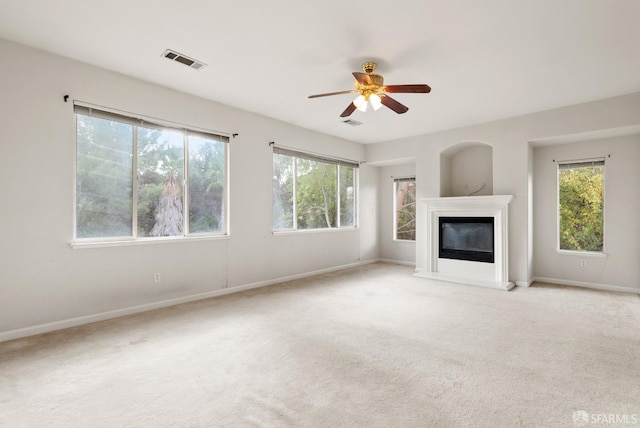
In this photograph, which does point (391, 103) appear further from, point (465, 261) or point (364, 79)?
point (465, 261)

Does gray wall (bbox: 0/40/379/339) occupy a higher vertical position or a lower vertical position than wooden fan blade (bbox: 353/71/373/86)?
lower

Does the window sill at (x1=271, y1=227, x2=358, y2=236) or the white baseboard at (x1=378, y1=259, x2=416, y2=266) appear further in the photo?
the white baseboard at (x1=378, y1=259, x2=416, y2=266)

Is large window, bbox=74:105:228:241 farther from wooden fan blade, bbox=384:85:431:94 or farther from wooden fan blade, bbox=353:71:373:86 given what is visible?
wooden fan blade, bbox=384:85:431:94

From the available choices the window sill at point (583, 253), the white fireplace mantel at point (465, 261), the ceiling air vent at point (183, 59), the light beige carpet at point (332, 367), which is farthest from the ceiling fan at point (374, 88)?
the window sill at point (583, 253)

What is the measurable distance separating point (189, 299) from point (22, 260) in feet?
5.80

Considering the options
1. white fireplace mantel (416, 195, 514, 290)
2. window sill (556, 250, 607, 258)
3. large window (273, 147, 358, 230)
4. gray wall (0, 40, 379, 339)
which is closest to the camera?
gray wall (0, 40, 379, 339)

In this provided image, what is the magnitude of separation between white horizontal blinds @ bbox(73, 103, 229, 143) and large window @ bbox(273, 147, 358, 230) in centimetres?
Result: 126

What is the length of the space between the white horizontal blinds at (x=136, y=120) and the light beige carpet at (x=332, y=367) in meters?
2.28

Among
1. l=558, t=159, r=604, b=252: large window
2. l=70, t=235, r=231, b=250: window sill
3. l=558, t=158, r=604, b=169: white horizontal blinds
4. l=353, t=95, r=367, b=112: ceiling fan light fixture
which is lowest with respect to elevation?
l=70, t=235, r=231, b=250: window sill

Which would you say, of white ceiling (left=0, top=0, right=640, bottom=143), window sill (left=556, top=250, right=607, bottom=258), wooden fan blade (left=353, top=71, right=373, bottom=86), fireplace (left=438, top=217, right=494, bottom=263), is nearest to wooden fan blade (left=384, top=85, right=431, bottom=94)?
wooden fan blade (left=353, top=71, right=373, bottom=86)

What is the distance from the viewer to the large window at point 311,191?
5508 mm

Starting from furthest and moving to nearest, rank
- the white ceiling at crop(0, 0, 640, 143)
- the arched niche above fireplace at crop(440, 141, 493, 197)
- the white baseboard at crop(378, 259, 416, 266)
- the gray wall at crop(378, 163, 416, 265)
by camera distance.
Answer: the gray wall at crop(378, 163, 416, 265)
the white baseboard at crop(378, 259, 416, 266)
the arched niche above fireplace at crop(440, 141, 493, 197)
the white ceiling at crop(0, 0, 640, 143)

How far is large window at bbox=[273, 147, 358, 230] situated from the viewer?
18.1 ft

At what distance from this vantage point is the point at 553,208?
17.6 feet
